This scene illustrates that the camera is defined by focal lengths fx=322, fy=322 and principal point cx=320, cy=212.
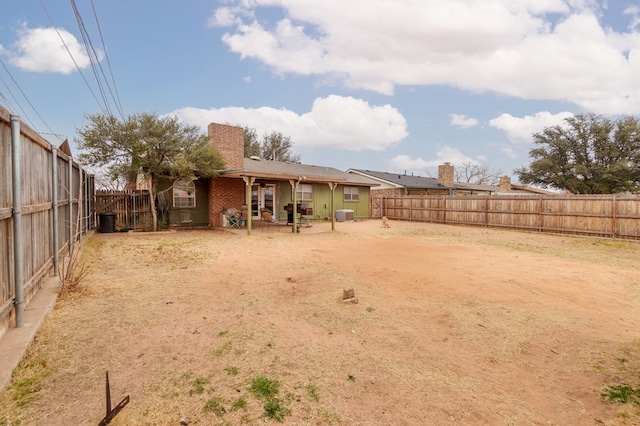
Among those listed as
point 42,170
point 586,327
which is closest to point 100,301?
point 42,170

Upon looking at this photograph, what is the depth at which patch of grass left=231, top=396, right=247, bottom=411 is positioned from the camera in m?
2.30

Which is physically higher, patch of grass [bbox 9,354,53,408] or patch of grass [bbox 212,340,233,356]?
patch of grass [bbox 9,354,53,408]

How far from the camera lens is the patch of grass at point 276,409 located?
2219 millimetres

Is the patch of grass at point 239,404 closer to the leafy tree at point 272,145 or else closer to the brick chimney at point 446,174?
the brick chimney at point 446,174

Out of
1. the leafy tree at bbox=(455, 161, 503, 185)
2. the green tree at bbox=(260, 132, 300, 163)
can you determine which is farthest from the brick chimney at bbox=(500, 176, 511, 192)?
the green tree at bbox=(260, 132, 300, 163)

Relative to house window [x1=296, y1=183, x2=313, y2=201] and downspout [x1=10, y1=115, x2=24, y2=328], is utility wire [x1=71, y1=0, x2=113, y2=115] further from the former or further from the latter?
house window [x1=296, y1=183, x2=313, y2=201]

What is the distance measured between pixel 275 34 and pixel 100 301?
455 inches

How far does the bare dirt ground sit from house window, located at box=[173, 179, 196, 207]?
815 centimetres

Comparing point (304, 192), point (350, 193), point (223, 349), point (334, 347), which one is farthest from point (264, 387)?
point (350, 193)

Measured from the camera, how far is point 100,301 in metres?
4.56

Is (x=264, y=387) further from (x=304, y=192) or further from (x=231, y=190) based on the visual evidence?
(x=304, y=192)

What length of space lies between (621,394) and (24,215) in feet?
20.5

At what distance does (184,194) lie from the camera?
1476 centimetres

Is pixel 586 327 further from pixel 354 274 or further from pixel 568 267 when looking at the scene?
pixel 568 267
